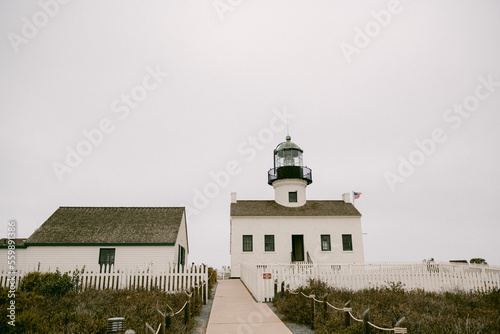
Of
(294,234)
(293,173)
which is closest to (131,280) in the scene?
(294,234)

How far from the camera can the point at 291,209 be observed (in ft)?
88.0

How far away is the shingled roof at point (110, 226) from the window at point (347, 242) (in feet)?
42.7

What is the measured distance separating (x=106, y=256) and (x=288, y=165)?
16428 millimetres

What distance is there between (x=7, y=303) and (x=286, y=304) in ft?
23.2

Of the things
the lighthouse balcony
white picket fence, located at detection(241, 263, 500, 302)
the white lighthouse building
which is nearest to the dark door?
the white lighthouse building

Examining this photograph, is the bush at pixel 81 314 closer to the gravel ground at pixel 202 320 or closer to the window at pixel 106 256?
the gravel ground at pixel 202 320

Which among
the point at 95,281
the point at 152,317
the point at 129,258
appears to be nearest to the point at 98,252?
the point at 129,258

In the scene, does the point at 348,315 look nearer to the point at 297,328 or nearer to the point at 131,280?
the point at 297,328

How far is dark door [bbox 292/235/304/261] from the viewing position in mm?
26200

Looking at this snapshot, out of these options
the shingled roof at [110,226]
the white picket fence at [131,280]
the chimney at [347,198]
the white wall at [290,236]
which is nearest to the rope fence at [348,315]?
the white picket fence at [131,280]

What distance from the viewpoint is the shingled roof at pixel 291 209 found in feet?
85.2

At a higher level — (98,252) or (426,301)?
(98,252)

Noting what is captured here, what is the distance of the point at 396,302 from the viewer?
944 cm

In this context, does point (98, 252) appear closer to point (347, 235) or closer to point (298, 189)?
point (298, 189)
